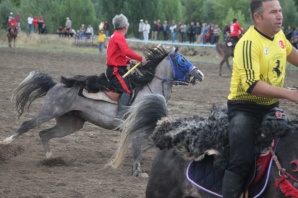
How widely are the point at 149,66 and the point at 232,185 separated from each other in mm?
5300

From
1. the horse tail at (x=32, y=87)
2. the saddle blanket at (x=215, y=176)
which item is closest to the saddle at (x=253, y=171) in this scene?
the saddle blanket at (x=215, y=176)

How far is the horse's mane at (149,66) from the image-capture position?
9.80 meters

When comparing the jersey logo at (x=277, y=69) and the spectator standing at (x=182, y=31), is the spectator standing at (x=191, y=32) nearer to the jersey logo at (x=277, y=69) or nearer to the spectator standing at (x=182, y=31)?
the spectator standing at (x=182, y=31)

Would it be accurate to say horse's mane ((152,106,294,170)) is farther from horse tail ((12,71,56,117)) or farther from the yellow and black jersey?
horse tail ((12,71,56,117))

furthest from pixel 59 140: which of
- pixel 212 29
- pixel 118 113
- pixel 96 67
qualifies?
pixel 212 29

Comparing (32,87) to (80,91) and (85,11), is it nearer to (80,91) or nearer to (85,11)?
(80,91)

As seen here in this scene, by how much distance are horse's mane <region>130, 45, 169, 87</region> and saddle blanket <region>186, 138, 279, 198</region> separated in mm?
4749

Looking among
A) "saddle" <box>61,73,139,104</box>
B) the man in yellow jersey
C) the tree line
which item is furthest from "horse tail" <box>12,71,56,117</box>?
the tree line

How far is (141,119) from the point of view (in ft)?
18.4

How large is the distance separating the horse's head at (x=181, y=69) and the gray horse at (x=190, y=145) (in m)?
4.38

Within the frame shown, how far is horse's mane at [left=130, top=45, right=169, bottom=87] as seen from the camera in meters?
9.80

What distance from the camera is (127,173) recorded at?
912 centimetres

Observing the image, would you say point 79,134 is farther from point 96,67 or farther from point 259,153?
point 96,67

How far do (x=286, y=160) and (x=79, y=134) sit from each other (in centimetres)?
748
